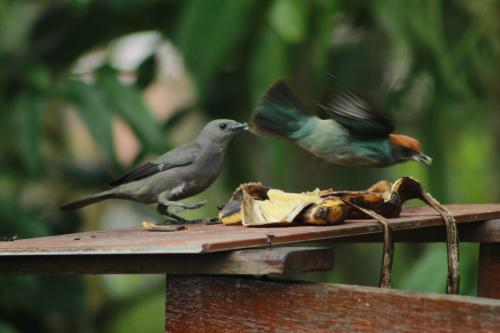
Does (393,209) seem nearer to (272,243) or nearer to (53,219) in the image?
(272,243)

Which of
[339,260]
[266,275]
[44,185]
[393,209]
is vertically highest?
[44,185]

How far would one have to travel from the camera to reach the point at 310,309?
2025mm

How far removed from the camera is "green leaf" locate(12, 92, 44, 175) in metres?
4.58


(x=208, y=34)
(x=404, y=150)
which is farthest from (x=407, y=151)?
(x=208, y=34)

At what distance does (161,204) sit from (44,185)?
9.31ft

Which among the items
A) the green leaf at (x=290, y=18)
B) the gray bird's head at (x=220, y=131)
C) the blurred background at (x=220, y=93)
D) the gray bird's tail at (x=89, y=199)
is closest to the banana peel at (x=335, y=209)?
the gray bird's head at (x=220, y=131)

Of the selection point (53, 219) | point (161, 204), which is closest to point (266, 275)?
point (161, 204)

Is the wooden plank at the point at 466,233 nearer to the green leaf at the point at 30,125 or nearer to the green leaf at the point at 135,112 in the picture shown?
the green leaf at the point at 135,112

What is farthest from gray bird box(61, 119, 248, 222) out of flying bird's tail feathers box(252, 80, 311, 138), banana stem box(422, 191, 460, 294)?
banana stem box(422, 191, 460, 294)

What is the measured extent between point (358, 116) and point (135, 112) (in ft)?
5.05

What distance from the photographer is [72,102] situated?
185 inches

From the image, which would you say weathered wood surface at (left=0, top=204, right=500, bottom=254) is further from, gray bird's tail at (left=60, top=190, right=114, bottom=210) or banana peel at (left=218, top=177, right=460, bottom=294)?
gray bird's tail at (left=60, top=190, right=114, bottom=210)

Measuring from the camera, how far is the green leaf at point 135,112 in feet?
15.2

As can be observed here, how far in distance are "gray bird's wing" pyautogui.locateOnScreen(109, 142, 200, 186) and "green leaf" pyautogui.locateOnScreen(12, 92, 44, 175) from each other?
142cm
